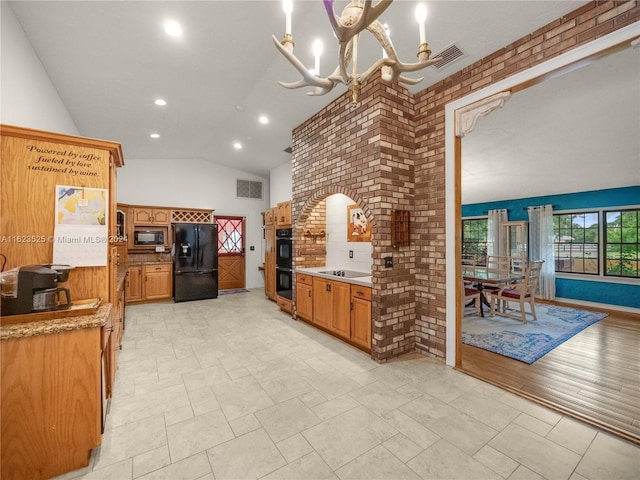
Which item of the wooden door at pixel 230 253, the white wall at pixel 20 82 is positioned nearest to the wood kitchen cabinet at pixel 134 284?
the wooden door at pixel 230 253

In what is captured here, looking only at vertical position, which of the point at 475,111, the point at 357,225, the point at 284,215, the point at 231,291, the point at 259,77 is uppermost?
the point at 259,77

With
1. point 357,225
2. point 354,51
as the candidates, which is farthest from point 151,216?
point 354,51

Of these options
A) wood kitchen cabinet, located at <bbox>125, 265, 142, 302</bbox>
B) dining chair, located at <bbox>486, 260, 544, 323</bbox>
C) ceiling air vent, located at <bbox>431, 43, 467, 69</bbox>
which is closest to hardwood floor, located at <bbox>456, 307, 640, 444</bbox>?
dining chair, located at <bbox>486, 260, 544, 323</bbox>

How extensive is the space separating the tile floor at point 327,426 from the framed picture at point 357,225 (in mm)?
1823

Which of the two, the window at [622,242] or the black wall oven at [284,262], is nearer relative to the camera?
the black wall oven at [284,262]

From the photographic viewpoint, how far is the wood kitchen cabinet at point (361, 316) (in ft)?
10.3

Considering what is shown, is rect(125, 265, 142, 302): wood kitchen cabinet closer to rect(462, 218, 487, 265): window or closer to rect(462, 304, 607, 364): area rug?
rect(462, 304, 607, 364): area rug

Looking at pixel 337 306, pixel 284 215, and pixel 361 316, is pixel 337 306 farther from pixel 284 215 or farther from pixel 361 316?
pixel 284 215

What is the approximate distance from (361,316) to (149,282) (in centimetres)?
507

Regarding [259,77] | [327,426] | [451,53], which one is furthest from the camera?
[259,77]

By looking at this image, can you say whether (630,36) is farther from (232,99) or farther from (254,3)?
(232,99)

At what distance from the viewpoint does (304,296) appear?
438 cm

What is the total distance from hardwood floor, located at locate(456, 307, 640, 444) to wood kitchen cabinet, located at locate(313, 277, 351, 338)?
140cm

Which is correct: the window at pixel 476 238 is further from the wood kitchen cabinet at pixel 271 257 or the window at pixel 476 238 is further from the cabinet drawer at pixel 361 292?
the cabinet drawer at pixel 361 292
